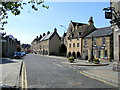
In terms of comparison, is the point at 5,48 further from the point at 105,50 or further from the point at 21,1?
the point at 21,1

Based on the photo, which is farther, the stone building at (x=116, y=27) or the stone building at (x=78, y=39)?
the stone building at (x=78, y=39)

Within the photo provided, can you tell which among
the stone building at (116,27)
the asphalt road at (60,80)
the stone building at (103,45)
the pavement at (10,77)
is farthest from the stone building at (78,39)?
the asphalt road at (60,80)

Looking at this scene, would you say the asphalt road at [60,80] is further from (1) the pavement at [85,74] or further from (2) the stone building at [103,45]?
(2) the stone building at [103,45]

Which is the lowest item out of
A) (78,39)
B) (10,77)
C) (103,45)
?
(10,77)

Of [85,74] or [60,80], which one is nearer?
[60,80]

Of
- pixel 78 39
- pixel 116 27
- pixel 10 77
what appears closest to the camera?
pixel 10 77

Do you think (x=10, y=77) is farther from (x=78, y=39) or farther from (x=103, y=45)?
(x=78, y=39)

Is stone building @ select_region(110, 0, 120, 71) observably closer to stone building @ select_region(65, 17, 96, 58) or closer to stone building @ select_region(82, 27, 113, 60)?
stone building @ select_region(82, 27, 113, 60)

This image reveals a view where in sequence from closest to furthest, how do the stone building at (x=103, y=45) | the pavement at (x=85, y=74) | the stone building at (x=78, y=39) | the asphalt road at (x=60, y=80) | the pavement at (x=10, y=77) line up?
the pavement at (x=10, y=77) → the asphalt road at (x=60, y=80) → the pavement at (x=85, y=74) → the stone building at (x=103, y=45) → the stone building at (x=78, y=39)

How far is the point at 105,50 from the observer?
3978cm

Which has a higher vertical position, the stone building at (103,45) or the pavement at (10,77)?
the stone building at (103,45)

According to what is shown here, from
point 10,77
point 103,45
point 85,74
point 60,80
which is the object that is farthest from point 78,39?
point 60,80

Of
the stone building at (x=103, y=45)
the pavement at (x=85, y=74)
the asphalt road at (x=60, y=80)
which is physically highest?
the stone building at (x=103, y=45)

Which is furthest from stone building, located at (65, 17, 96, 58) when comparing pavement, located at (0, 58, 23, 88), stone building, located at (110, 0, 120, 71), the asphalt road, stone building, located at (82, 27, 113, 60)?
the asphalt road
